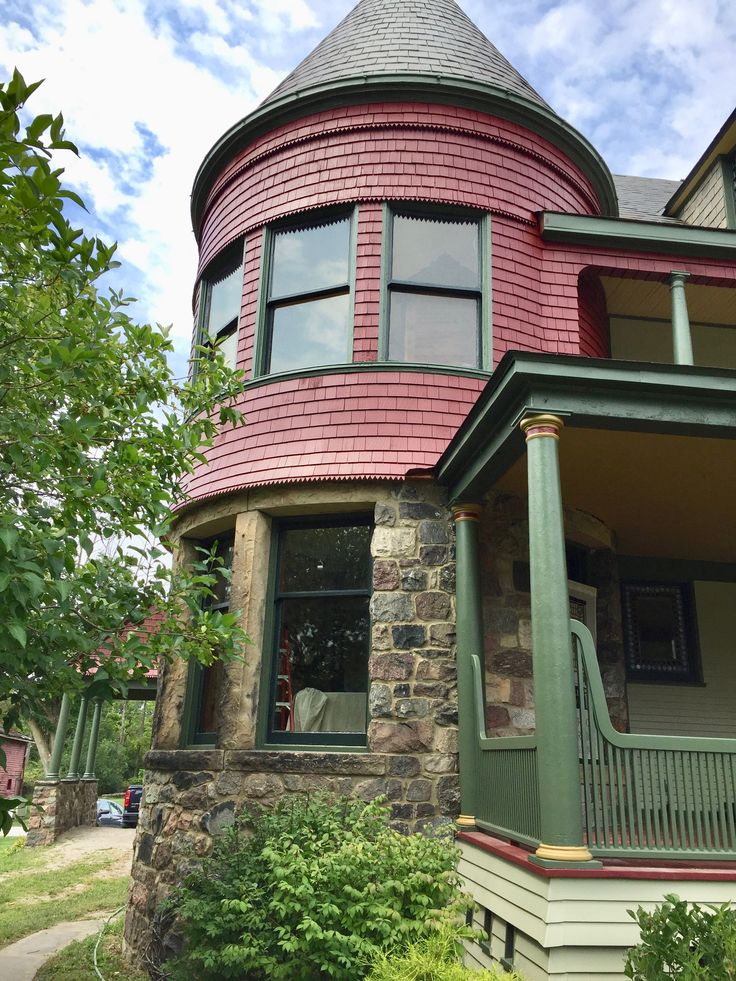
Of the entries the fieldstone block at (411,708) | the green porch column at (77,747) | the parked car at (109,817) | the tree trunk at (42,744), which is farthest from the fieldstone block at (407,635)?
the tree trunk at (42,744)

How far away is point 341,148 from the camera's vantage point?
26.8ft

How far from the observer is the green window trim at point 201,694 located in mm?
7590

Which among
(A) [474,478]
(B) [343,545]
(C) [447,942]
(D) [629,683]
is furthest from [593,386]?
(D) [629,683]

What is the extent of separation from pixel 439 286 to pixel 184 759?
4.83 meters

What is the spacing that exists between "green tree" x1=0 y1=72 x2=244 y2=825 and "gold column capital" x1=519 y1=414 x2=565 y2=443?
1926mm

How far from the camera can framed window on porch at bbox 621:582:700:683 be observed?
27.8 ft

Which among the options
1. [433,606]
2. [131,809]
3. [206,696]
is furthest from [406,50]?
[131,809]

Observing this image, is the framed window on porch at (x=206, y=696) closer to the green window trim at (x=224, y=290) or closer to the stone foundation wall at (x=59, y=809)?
the green window trim at (x=224, y=290)

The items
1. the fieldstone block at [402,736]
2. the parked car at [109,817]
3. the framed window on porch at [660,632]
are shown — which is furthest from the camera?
the parked car at [109,817]

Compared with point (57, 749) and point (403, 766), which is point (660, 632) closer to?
point (403, 766)

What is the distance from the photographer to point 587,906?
3.95 meters

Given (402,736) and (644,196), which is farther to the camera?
(644,196)

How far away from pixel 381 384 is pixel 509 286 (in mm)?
1683

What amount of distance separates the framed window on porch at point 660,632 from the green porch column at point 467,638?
112 inches
